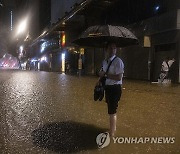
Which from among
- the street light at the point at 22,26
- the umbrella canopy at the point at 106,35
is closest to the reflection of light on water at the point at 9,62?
the street light at the point at 22,26

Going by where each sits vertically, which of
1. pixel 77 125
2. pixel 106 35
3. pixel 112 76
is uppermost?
pixel 106 35

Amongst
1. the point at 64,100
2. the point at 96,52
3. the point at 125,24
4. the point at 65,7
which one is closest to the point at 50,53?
the point at 65,7

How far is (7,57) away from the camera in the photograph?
150125 millimetres

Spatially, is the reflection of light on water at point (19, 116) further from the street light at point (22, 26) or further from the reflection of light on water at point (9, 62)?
the reflection of light on water at point (9, 62)

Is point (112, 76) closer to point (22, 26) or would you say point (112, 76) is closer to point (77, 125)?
point (77, 125)

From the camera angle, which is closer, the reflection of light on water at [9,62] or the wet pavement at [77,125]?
the wet pavement at [77,125]

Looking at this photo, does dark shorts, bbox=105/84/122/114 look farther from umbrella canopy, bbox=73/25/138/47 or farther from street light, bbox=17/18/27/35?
street light, bbox=17/18/27/35

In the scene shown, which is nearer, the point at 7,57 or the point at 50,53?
the point at 50,53

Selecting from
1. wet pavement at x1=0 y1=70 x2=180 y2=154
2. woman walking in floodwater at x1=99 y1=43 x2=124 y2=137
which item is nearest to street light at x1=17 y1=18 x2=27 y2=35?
wet pavement at x1=0 y1=70 x2=180 y2=154

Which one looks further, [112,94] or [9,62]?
[9,62]

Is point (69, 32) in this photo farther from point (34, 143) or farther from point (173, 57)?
point (34, 143)

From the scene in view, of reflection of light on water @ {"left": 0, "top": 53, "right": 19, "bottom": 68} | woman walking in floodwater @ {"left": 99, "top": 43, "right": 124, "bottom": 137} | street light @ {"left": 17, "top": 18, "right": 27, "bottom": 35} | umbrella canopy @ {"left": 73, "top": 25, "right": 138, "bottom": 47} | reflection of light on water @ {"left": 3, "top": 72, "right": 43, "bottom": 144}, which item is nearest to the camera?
woman walking in floodwater @ {"left": 99, "top": 43, "right": 124, "bottom": 137}

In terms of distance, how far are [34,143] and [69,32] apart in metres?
36.2

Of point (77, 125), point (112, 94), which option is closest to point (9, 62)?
point (77, 125)
